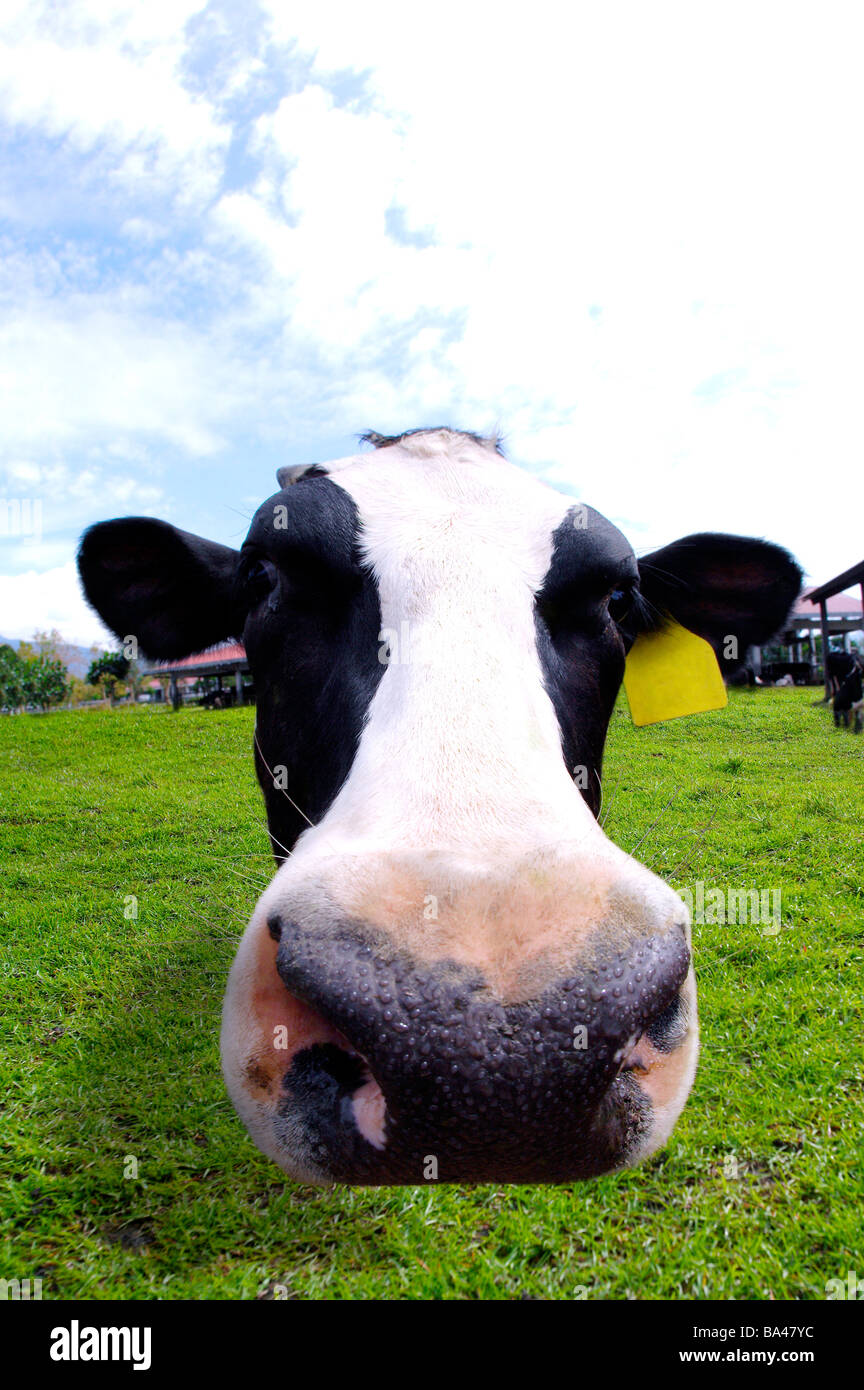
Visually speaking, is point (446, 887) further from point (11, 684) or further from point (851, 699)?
point (11, 684)

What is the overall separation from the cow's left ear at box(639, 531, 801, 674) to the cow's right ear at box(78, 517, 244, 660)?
218cm

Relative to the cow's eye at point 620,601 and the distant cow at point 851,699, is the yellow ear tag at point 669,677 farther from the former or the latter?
the distant cow at point 851,699

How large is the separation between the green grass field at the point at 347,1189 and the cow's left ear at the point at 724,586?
2024mm

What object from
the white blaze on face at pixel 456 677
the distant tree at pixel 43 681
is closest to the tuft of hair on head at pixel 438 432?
the white blaze on face at pixel 456 677

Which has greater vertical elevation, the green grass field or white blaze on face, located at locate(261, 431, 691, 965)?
white blaze on face, located at locate(261, 431, 691, 965)

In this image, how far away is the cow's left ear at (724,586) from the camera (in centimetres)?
388

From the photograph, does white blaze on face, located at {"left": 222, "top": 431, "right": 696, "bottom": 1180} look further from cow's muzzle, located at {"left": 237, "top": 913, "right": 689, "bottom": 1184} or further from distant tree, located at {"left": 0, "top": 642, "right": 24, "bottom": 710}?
distant tree, located at {"left": 0, "top": 642, "right": 24, "bottom": 710}

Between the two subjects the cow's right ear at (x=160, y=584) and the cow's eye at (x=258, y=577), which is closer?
the cow's eye at (x=258, y=577)

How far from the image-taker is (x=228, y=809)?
332 inches

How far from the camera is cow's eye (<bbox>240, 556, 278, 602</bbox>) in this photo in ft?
8.33

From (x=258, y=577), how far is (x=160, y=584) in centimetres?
146

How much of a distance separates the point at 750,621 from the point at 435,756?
124 inches

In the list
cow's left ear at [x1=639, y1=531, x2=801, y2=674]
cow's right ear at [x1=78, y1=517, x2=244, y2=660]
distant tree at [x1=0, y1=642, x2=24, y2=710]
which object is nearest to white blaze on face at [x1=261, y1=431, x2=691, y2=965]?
cow's right ear at [x1=78, y1=517, x2=244, y2=660]

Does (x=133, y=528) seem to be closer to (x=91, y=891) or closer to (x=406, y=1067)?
(x=406, y=1067)
